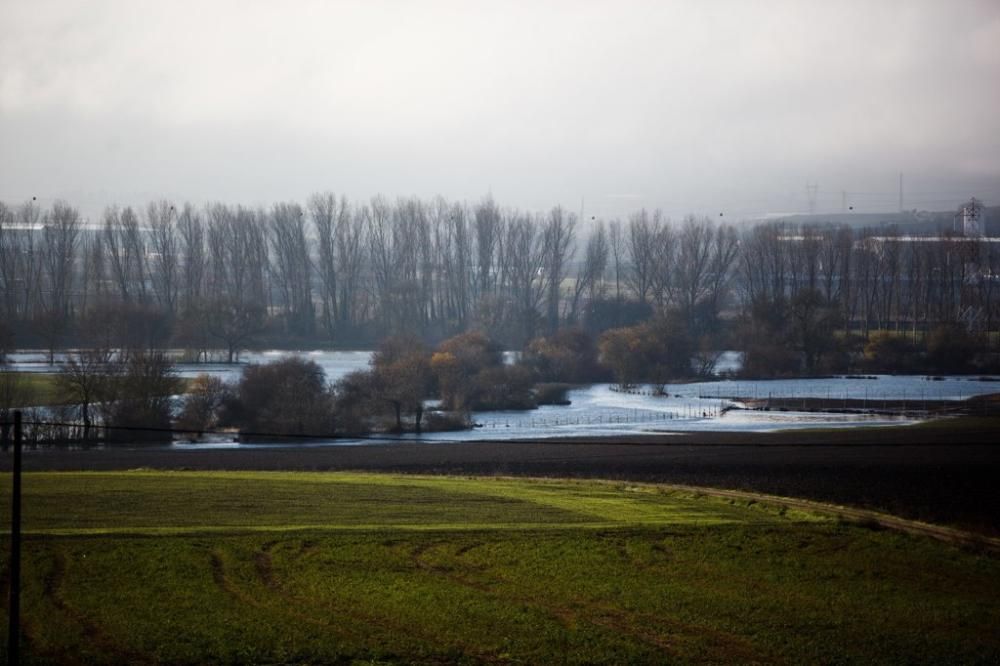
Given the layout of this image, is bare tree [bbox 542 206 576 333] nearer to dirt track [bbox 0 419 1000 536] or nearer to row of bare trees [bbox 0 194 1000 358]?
row of bare trees [bbox 0 194 1000 358]

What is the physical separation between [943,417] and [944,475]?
42.0 ft

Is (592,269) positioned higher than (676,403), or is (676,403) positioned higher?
(592,269)

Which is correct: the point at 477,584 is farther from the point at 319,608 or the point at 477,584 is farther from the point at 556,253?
the point at 556,253

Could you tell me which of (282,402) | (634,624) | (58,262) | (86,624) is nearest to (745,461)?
(634,624)

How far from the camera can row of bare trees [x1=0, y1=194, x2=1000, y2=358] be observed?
5025 cm

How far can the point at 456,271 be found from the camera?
66.1 metres

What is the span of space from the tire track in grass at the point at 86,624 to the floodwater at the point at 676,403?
65.1 ft

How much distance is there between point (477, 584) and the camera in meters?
13.2

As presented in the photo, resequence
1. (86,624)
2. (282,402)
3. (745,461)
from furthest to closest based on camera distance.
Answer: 1. (282,402)
2. (745,461)
3. (86,624)

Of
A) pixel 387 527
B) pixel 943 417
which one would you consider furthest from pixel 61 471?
pixel 943 417

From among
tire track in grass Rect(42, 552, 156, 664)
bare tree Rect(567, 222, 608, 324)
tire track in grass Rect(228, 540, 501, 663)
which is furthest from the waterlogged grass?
bare tree Rect(567, 222, 608, 324)

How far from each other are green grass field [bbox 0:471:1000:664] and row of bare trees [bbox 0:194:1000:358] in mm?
31081

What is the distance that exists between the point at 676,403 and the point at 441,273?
25.4m

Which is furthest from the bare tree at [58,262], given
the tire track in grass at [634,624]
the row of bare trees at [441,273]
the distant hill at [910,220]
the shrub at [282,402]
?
the distant hill at [910,220]
